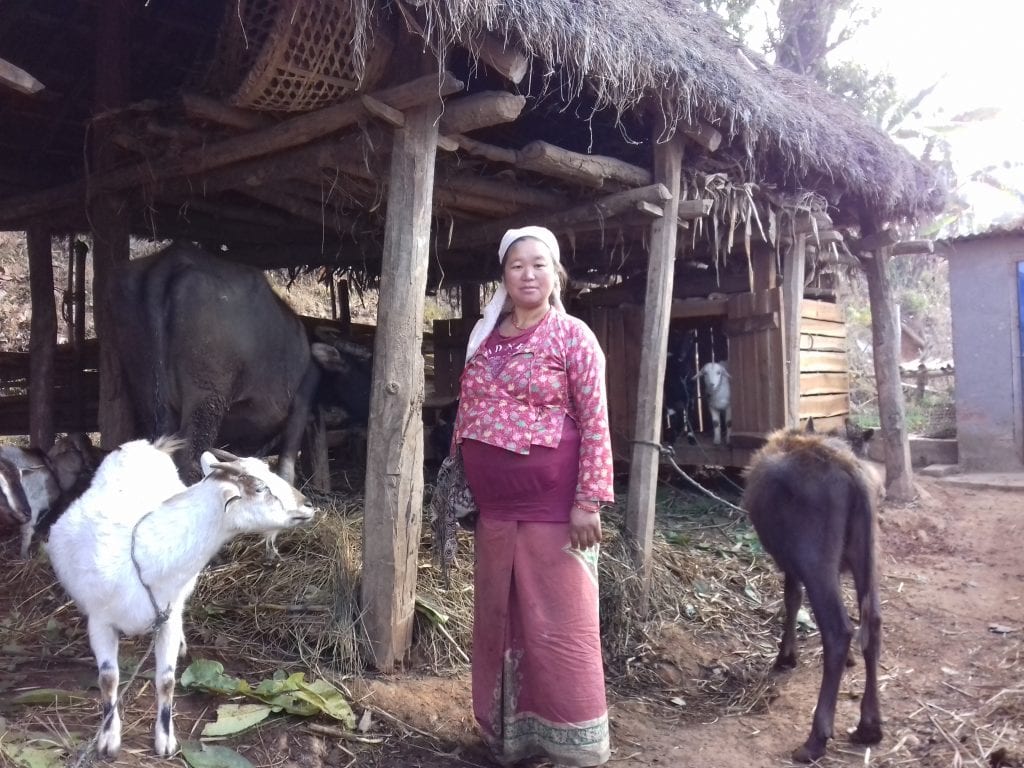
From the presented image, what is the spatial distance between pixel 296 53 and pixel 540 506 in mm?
2300

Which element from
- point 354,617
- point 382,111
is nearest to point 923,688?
point 354,617

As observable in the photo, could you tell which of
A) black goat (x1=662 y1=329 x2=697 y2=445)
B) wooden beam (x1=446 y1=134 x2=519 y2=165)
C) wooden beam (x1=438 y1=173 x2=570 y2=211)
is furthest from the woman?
black goat (x1=662 y1=329 x2=697 y2=445)

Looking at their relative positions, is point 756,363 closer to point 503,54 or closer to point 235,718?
point 503,54

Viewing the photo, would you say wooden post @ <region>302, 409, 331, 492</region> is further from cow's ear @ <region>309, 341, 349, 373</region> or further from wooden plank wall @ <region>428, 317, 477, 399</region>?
wooden plank wall @ <region>428, 317, 477, 399</region>

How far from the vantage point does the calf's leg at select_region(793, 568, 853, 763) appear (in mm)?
3434

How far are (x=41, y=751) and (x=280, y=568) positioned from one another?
69.7 inches

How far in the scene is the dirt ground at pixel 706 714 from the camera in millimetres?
3219

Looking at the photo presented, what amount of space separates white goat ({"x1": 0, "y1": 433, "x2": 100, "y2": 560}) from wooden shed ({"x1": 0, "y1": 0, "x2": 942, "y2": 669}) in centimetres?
50

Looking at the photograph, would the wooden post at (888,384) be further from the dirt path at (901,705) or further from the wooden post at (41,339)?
the wooden post at (41,339)

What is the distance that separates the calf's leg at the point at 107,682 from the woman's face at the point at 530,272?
6.20 ft

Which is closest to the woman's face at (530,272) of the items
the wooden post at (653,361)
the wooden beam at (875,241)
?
the wooden post at (653,361)

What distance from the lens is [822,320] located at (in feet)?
25.6

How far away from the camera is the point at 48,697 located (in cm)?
326

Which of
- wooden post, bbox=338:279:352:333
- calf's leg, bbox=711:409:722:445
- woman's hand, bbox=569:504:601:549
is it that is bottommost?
woman's hand, bbox=569:504:601:549
